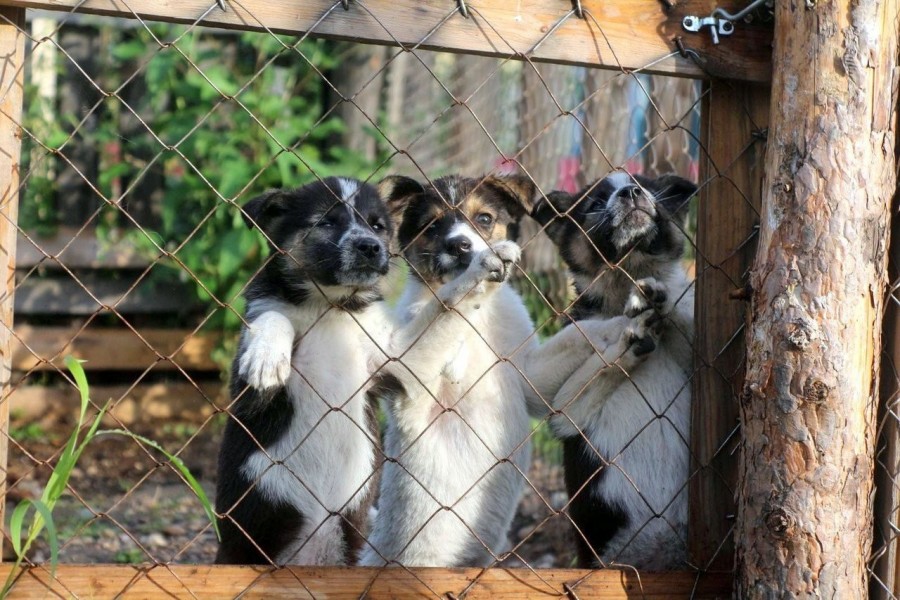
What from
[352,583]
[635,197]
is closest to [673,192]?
[635,197]

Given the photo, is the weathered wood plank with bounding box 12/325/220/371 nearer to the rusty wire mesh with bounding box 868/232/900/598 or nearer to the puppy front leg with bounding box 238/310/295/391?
the puppy front leg with bounding box 238/310/295/391

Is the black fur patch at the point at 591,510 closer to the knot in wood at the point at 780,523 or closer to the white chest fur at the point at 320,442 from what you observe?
the white chest fur at the point at 320,442

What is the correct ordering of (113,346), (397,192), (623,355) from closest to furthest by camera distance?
(623,355), (397,192), (113,346)

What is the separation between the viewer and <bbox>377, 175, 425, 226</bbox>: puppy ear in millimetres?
4207

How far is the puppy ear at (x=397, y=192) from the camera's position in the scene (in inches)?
166

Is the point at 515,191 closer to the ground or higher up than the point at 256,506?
higher up

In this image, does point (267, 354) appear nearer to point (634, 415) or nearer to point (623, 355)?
point (623, 355)

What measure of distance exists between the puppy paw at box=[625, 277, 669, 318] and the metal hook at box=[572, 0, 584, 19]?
3.28 feet

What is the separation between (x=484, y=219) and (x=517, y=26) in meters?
1.47

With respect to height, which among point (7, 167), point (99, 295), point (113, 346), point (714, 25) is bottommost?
point (113, 346)

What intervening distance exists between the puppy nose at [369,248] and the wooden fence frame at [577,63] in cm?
97

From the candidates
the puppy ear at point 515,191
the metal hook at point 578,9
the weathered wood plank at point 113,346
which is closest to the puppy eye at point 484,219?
the puppy ear at point 515,191

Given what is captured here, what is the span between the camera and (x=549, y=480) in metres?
6.55

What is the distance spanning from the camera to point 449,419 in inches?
163
